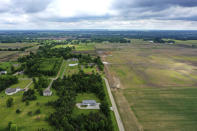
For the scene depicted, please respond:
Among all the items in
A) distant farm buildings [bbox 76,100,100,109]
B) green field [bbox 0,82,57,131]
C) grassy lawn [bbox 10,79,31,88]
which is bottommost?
green field [bbox 0,82,57,131]

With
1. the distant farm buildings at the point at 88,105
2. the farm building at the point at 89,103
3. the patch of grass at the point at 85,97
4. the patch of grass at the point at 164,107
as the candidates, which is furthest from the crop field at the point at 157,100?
the farm building at the point at 89,103

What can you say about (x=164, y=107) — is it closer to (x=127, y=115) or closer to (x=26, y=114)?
(x=127, y=115)

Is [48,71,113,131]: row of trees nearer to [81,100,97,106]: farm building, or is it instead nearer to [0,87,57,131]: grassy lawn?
[0,87,57,131]: grassy lawn

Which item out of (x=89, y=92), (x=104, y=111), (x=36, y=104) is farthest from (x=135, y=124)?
(x=36, y=104)

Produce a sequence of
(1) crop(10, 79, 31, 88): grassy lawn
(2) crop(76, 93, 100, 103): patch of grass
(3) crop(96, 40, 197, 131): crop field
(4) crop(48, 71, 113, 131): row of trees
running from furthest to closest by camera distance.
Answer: (1) crop(10, 79, 31, 88): grassy lawn, (2) crop(76, 93, 100, 103): patch of grass, (3) crop(96, 40, 197, 131): crop field, (4) crop(48, 71, 113, 131): row of trees

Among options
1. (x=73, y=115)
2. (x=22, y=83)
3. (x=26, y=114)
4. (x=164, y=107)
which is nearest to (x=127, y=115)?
(x=164, y=107)

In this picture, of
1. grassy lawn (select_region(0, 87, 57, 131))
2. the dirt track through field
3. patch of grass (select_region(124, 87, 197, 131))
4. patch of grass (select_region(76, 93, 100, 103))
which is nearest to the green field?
grassy lawn (select_region(0, 87, 57, 131))

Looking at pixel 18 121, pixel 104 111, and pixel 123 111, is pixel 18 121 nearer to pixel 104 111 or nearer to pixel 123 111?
pixel 104 111

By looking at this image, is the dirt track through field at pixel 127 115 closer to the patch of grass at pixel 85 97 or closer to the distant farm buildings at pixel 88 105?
the distant farm buildings at pixel 88 105
